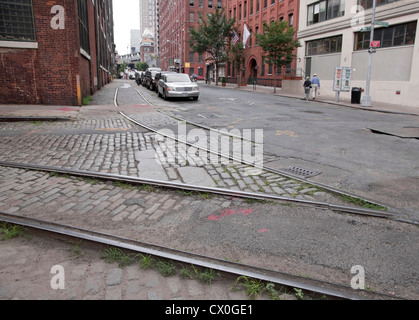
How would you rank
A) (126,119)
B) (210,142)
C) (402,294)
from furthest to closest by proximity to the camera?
1. (126,119)
2. (210,142)
3. (402,294)

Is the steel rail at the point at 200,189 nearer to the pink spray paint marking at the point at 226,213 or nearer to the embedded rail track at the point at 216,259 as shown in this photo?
the embedded rail track at the point at 216,259

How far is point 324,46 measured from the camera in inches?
1215

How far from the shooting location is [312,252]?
11.5 feet

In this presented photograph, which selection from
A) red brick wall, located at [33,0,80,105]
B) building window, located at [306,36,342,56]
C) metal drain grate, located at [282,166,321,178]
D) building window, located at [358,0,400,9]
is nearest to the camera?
metal drain grate, located at [282,166,321,178]

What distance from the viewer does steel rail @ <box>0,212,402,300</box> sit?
283cm

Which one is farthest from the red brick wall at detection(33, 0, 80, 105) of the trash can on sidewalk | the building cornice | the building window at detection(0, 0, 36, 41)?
the building cornice

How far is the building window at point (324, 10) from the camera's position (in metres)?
28.3

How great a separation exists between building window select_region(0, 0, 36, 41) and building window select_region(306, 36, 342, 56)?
24.0 metres

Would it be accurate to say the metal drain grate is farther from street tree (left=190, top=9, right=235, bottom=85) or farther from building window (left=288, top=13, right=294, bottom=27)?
street tree (left=190, top=9, right=235, bottom=85)

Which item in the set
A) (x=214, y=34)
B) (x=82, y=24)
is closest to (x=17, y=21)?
(x=82, y=24)

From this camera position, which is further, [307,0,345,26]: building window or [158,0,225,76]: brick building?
[158,0,225,76]: brick building

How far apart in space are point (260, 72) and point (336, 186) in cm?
4237

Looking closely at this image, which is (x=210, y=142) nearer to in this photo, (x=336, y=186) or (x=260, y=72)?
(x=336, y=186)
